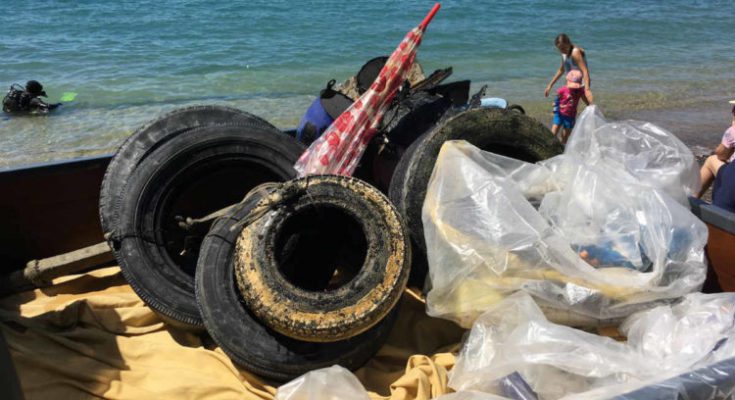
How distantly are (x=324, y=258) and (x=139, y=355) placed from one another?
100 cm

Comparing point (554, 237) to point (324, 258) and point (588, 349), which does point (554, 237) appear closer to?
point (588, 349)

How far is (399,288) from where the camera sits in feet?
7.89

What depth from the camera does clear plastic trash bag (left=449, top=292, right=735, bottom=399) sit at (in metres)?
2.07

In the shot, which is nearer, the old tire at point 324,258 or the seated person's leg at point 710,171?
the old tire at point 324,258

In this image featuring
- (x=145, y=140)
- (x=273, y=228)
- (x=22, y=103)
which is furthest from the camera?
(x=22, y=103)

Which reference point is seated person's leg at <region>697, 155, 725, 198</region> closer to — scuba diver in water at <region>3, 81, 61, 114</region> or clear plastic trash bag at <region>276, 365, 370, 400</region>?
clear plastic trash bag at <region>276, 365, 370, 400</region>

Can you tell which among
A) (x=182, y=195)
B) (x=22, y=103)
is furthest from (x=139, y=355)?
(x=22, y=103)

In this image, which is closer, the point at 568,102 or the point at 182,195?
the point at 182,195

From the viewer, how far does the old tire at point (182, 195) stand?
106 inches

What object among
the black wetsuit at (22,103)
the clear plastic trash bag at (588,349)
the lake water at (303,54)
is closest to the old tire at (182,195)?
the clear plastic trash bag at (588,349)

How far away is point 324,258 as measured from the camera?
2.92 m

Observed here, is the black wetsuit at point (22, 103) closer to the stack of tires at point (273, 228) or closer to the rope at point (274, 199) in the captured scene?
the stack of tires at point (273, 228)

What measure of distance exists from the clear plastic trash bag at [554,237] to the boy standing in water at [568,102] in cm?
373

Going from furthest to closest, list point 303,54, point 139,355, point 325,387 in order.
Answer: point 303,54
point 139,355
point 325,387
